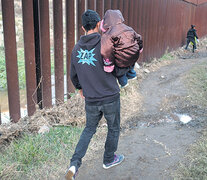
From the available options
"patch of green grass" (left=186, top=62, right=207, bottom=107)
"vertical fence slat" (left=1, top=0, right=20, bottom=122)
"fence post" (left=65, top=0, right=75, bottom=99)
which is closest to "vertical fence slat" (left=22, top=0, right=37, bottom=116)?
"vertical fence slat" (left=1, top=0, right=20, bottom=122)

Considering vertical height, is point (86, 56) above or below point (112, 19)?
below

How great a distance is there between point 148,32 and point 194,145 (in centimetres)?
614

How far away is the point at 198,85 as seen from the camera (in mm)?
6219

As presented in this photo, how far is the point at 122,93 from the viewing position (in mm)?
5340

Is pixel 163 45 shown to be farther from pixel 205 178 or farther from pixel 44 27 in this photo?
pixel 205 178

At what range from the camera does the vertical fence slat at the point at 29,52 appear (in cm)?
382

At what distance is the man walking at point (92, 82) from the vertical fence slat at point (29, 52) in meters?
1.61

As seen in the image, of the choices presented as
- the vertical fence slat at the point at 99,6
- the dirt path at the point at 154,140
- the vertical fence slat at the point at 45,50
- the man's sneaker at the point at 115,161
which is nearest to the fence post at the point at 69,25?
the vertical fence slat at the point at 45,50

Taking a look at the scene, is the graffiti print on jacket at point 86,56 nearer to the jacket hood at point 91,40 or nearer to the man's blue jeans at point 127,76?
the jacket hood at point 91,40

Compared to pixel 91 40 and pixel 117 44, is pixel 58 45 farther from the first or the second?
pixel 117 44

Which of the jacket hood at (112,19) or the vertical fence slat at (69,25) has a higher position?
the jacket hood at (112,19)

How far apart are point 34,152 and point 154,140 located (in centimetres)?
171

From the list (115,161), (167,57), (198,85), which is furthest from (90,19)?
(167,57)

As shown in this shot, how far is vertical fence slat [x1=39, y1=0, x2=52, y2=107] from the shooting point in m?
4.09
